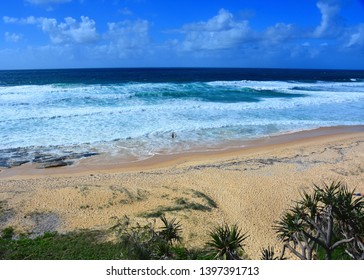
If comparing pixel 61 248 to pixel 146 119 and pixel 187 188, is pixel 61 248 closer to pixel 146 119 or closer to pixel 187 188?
pixel 187 188

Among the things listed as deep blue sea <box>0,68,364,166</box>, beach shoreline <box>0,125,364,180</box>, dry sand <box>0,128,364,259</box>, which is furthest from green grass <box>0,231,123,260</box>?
deep blue sea <box>0,68,364,166</box>

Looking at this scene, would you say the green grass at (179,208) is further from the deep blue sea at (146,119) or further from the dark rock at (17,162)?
the dark rock at (17,162)

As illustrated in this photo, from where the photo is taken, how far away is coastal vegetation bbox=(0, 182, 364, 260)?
25.7 feet

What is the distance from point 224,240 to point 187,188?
328 inches

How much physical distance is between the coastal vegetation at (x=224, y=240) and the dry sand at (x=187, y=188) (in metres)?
0.82

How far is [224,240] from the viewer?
7398 mm

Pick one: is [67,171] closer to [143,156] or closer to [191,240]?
[143,156]

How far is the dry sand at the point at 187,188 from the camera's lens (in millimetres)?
12680

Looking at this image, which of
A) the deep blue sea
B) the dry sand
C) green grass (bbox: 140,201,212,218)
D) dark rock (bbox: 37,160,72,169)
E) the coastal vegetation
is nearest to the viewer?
the coastal vegetation

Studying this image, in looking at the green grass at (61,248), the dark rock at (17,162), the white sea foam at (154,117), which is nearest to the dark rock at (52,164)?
the dark rock at (17,162)

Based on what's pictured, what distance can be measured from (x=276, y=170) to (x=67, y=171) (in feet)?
38.1

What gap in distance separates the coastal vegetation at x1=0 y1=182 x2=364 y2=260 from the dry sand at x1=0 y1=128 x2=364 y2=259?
82 centimetres

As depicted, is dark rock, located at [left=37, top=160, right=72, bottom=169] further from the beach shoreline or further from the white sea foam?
the white sea foam

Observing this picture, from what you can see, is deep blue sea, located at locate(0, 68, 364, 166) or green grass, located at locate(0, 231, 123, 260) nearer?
green grass, located at locate(0, 231, 123, 260)
